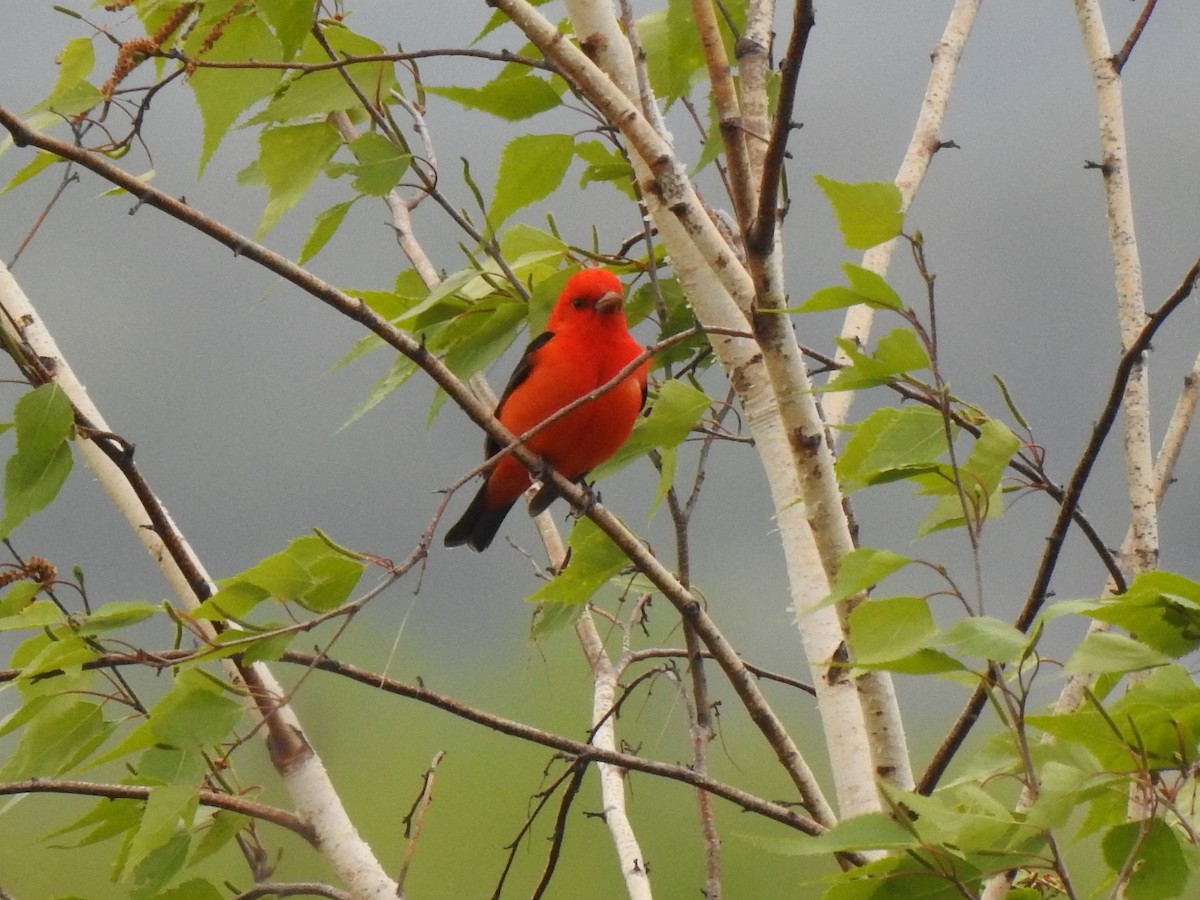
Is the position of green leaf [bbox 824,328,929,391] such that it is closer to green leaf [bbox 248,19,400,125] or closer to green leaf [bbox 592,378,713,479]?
green leaf [bbox 592,378,713,479]

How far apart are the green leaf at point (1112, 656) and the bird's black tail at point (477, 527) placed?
219cm

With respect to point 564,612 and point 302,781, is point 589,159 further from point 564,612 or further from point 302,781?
point 302,781

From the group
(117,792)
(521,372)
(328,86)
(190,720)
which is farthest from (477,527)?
(190,720)

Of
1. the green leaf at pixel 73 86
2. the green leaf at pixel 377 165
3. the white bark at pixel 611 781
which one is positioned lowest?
the white bark at pixel 611 781

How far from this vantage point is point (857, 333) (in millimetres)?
2207

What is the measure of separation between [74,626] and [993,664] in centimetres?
99

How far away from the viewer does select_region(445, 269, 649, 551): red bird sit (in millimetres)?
2576

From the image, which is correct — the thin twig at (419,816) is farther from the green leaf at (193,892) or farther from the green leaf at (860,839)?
the green leaf at (860,839)

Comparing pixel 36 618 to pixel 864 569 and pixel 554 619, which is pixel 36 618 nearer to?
pixel 554 619

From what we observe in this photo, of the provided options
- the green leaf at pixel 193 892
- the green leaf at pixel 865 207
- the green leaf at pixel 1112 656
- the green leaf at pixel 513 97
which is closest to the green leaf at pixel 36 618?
the green leaf at pixel 193 892

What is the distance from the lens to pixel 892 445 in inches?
52.9

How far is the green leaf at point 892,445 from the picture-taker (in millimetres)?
1330

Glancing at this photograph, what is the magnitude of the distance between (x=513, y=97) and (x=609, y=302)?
0.92 m

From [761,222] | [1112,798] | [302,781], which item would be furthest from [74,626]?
[1112,798]
